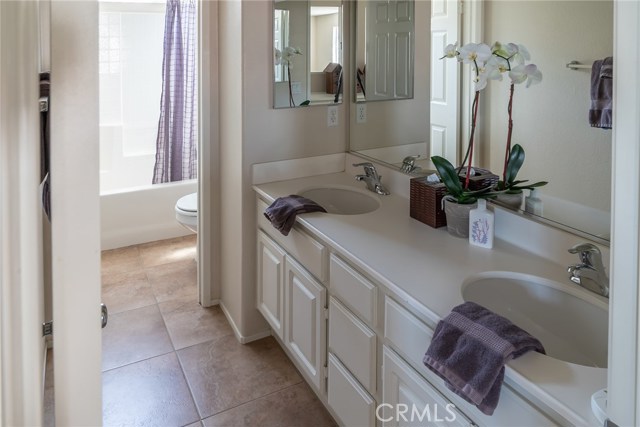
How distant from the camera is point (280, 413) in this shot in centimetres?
205

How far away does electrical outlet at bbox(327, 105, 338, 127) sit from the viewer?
101 inches

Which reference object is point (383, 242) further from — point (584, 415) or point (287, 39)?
point (287, 39)

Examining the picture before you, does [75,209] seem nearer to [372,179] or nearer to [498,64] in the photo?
[498,64]

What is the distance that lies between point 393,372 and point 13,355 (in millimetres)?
1041

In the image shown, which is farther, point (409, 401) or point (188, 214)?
point (188, 214)

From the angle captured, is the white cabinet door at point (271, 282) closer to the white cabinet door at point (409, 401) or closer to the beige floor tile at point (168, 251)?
the white cabinet door at point (409, 401)

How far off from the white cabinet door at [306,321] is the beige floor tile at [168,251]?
178 centimetres

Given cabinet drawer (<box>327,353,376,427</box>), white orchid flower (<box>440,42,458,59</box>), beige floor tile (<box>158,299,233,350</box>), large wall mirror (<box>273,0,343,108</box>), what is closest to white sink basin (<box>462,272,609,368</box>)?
cabinet drawer (<box>327,353,376,427</box>)

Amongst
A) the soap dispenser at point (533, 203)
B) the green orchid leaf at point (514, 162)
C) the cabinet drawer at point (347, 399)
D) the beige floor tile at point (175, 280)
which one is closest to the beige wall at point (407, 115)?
the green orchid leaf at point (514, 162)

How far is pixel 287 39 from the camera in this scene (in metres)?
2.41

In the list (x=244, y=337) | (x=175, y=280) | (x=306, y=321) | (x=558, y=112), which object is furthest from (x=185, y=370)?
(x=558, y=112)

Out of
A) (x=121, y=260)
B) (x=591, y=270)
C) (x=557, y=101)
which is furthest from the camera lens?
(x=121, y=260)

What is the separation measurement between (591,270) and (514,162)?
0.50 meters

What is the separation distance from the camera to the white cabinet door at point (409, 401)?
1.20 m
